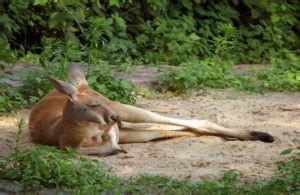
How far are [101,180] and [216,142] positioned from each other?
202cm

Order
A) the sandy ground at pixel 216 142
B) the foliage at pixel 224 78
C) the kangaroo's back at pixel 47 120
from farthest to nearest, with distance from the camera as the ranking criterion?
the foliage at pixel 224 78 < the kangaroo's back at pixel 47 120 < the sandy ground at pixel 216 142

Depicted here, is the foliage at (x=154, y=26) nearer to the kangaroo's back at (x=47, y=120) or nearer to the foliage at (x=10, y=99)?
the foliage at (x=10, y=99)

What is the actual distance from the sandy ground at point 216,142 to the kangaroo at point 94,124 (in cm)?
10

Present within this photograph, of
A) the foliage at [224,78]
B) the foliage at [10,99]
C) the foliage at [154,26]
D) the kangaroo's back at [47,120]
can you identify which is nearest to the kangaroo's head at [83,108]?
the kangaroo's back at [47,120]

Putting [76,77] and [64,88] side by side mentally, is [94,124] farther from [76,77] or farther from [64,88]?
[76,77]

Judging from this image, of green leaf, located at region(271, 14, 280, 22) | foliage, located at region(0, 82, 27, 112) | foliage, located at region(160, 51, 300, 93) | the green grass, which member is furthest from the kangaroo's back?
green leaf, located at region(271, 14, 280, 22)

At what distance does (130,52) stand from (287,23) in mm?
3046

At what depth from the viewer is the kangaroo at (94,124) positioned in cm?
796

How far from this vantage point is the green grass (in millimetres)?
6449

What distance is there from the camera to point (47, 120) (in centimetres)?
823

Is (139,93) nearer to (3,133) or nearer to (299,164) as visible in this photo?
(3,133)

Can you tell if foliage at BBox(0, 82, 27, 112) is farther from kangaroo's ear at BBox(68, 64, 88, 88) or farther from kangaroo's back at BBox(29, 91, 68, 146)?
kangaroo's ear at BBox(68, 64, 88, 88)

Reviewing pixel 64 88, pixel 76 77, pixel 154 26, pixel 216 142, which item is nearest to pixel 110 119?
pixel 64 88

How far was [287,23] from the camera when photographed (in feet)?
47.9
